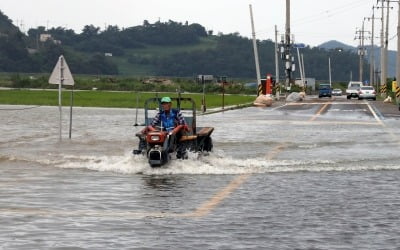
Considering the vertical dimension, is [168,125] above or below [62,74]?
below

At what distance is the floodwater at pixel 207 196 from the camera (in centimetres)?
991

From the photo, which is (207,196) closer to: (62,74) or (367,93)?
(62,74)

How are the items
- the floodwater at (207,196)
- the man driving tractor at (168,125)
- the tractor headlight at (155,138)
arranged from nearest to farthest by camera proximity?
1. the floodwater at (207,196)
2. the tractor headlight at (155,138)
3. the man driving tractor at (168,125)

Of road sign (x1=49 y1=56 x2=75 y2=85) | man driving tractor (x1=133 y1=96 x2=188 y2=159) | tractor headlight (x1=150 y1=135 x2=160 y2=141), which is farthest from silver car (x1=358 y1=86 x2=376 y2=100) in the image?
tractor headlight (x1=150 y1=135 x2=160 y2=141)

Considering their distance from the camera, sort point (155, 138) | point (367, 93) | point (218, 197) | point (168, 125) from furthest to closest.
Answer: point (367, 93), point (168, 125), point (155, 138), point (218, 197)

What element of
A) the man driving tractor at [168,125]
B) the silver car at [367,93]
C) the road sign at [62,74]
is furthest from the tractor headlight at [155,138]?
the silver car at [367,93]

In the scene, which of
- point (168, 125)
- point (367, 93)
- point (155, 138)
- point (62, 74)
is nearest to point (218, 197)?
point (155, 138)

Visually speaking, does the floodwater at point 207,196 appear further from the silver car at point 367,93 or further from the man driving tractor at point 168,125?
the silver car at point 367,93


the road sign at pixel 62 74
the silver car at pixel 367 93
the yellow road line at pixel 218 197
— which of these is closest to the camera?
the yellow road line at pixel 218 197

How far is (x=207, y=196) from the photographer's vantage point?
13727mm

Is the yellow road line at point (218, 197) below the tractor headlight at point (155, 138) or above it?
below

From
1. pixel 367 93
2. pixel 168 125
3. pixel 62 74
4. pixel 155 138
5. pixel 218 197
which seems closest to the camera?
pixel 218 197

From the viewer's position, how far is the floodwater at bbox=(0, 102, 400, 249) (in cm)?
991

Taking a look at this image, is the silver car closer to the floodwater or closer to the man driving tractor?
the floodwater
